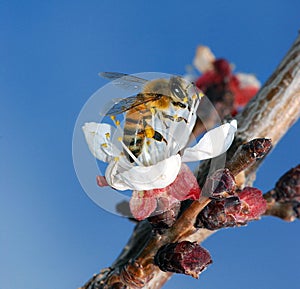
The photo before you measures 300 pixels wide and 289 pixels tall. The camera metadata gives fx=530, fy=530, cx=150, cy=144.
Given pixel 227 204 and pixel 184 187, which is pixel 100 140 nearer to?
pixel 184 187

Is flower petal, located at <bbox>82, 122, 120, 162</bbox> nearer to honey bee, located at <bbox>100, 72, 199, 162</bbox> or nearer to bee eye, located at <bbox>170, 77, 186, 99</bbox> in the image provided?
honey bee, located at <bbox>100, 72, 199, 162</bbox>

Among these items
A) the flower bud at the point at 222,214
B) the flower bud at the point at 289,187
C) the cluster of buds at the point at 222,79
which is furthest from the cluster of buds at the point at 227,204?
the cluster of buds at the point at 222,79

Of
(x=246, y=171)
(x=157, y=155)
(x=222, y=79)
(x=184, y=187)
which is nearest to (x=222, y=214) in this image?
(x=184, y=187)

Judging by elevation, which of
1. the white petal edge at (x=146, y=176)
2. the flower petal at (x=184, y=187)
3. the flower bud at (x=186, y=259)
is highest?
the white petal edge at (x=146, y=176)

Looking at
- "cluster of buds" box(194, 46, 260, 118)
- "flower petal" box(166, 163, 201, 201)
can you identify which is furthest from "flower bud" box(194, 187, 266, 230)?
"cluster of buds" box(194, 46, 260, 118)

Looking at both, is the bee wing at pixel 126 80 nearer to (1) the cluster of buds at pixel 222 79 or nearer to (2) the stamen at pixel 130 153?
(2) the stamen at pixel 130 153
